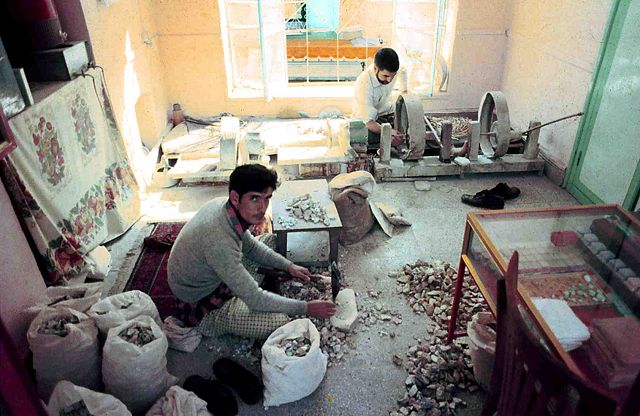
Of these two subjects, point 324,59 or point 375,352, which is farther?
point 324,59

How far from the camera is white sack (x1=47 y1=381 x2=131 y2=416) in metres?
2.21

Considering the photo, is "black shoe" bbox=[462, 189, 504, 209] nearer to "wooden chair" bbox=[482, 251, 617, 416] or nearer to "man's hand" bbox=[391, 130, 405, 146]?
"man's hand" bbox=[391, 130, 405, 146]

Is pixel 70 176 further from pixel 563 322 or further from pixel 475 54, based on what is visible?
pixel 475 54

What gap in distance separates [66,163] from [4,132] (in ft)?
3.43

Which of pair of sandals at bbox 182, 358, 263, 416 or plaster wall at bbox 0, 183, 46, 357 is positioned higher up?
plaster wall at bbox 0, 183, 46, 357

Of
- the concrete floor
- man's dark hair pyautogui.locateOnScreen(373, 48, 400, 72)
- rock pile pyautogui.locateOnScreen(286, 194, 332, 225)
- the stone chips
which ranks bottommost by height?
the concrete floor

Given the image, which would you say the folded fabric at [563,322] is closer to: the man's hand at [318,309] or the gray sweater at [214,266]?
the man's hand at [318,309]

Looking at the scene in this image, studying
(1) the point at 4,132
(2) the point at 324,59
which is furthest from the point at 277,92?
(1) the point at 4,132

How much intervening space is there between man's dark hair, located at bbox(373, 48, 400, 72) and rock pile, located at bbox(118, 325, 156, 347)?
3969 millimetres

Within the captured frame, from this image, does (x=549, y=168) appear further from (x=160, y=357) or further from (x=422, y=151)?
(x=160, y=357)

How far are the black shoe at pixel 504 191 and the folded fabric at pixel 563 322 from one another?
117 inches

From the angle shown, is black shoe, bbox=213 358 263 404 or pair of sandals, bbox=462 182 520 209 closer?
black shoe, bbox=213 358 263 404

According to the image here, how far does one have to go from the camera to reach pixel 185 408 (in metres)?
2.43

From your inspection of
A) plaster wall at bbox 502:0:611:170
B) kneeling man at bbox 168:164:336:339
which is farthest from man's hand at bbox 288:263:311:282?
plaster wall at bbox 502:0:611:170
